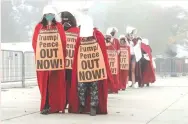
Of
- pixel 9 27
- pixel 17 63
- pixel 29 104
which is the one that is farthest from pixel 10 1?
pixel 29 104

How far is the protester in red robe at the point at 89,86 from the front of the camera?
23.4ft

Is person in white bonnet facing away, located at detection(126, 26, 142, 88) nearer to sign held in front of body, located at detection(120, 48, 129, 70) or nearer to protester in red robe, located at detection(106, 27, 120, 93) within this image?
sign held in front of body, located at detection(120, 48, 129, 70)

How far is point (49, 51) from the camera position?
A: 283 inches

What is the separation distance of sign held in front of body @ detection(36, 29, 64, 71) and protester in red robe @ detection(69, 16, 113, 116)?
0.25 metres

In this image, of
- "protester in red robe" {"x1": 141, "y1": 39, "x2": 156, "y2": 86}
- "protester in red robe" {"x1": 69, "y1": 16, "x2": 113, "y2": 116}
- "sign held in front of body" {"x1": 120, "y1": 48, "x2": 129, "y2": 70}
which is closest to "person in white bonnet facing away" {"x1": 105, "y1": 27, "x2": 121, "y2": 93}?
"sign held in front of body" {"x1": 120, "y1": 48, "x2": 129, "y2": 70}

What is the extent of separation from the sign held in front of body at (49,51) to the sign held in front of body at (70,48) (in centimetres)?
25

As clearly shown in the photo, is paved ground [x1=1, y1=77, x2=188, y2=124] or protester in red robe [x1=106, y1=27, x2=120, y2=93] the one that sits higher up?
protester in red robe [x1=106, y1=27, x2=120, y2=93]

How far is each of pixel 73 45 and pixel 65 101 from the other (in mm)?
893

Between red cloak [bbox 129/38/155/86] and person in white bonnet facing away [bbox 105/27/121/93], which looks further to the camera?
red cloak [bbox 129/38/155/86]

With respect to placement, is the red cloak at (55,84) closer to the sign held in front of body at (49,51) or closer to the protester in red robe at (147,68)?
the sign held in front of body at (49,51)

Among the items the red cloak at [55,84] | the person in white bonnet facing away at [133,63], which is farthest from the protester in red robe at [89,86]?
the person in white bonnet facing away at [133,63]

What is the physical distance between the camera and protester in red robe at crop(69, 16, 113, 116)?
7.12m

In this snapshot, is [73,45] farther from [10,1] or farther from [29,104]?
[10,1]

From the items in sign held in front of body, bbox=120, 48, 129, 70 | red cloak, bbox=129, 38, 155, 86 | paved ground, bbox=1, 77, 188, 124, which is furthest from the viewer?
red cloak, bbox=129, 38, 155, 86
